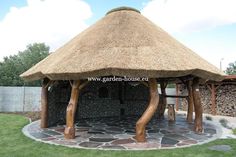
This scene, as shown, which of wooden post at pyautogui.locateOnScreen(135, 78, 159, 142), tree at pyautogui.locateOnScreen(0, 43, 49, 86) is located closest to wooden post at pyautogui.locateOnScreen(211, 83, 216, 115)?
wooden post at pyautogui.locateOnScreen(135, 78, 159, 142)

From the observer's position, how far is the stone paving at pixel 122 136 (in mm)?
7707

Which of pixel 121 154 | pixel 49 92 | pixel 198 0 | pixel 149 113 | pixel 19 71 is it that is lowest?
pixel 121 154

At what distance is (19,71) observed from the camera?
3114cm

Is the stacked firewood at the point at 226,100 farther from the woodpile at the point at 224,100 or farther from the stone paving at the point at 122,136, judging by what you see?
the stone paving at the point at 122,136

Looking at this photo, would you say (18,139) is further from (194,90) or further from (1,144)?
(194,90)

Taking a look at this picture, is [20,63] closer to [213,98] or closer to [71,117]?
[213,98]

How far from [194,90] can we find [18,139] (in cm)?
667

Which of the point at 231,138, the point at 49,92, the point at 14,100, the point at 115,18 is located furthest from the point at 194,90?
the point at 14,100

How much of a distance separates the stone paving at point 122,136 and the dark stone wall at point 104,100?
214 centimetres

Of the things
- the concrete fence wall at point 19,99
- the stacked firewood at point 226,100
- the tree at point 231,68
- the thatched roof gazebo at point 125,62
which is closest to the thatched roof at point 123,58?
the thatched roof gazebo at point 125,62

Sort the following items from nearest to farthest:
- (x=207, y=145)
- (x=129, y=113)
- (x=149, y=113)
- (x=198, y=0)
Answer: (x=207, y=145) → (x=149, y=113) → (x=198, y=0) → (x=129, y=113)

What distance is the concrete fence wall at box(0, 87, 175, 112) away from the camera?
58.1 feet

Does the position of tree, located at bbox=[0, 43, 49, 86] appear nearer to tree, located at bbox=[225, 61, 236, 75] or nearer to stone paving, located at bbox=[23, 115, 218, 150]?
stone paving, located at bbox=[23, 115, 218, 150]

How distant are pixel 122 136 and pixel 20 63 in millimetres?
28627
